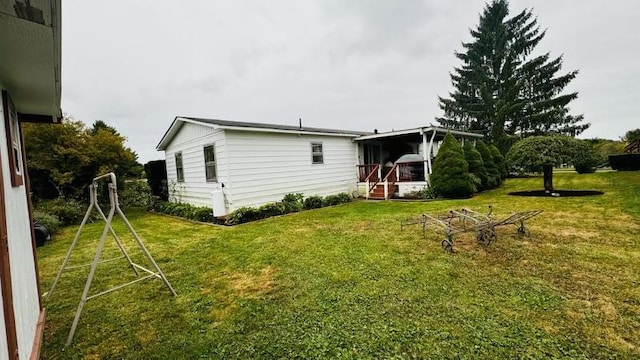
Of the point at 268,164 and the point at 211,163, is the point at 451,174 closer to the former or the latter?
the point at 268,164

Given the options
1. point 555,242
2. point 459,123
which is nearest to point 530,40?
point 459,123

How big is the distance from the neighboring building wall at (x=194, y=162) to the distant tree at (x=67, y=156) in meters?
2.32

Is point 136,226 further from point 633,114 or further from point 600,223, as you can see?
point 633,114

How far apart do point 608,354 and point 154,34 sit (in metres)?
13.2

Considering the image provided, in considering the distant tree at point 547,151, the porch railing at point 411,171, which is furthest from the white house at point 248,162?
the distant tree at point 547,151

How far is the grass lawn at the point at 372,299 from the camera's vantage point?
A: 234 centimetres

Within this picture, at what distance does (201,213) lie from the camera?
9.20m

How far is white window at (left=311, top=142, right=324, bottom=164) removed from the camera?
11578 millimetres

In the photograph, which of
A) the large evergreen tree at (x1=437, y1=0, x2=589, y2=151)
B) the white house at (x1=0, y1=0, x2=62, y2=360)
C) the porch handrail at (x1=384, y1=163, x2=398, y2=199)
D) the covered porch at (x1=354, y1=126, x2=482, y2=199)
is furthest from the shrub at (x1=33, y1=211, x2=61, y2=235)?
the large evergreen tree at (x1=437, y1=0, x2=589, y2=151)

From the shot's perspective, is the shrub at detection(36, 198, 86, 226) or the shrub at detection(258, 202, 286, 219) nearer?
the shrub at detection(258, 202, 286, 219)

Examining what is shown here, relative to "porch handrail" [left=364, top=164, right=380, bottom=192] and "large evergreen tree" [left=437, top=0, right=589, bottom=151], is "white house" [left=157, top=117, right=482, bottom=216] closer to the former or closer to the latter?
"porch handrail" [left=364, top=164, right=380, bottom=192]

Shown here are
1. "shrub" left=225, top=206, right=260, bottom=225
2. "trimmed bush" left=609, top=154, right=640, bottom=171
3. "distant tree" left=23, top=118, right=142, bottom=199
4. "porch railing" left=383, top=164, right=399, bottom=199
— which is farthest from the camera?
"trimmed bush" left=609, top=154, right=640, bottom=171

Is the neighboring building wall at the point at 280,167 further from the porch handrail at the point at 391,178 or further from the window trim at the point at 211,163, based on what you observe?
the porch handrail at the point at 391,178

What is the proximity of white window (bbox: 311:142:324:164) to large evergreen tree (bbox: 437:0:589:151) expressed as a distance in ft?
62.6
